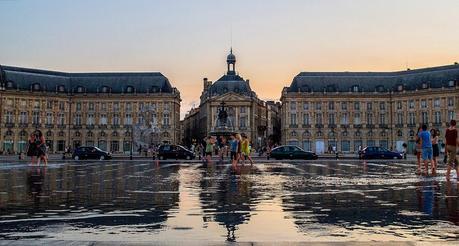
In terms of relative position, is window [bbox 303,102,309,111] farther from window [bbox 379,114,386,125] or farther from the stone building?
window [bbox 379,114,386,125]

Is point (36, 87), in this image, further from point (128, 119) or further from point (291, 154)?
point (291, 154)

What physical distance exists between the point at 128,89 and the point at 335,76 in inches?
1947

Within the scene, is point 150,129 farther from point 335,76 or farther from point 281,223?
A: point 281,223

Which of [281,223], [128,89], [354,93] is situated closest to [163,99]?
[128,89]

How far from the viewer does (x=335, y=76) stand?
12212 centimetres

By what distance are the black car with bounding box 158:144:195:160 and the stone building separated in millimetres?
70674

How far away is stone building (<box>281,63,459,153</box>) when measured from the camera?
11794 cm

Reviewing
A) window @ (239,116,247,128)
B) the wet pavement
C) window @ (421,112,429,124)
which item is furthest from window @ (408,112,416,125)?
the wet pavement

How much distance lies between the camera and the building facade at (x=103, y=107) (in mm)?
119188

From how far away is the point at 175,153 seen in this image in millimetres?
51656

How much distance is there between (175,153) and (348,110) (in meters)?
77.1

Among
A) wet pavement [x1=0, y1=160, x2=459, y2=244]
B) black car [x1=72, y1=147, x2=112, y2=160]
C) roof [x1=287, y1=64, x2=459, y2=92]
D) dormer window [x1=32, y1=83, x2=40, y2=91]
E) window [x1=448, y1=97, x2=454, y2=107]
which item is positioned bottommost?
wet pavement [x1=0, y1=160, x2=459, y2=244]

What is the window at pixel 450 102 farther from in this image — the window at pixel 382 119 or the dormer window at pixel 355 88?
Answer: the dormer window at pixel 355 88

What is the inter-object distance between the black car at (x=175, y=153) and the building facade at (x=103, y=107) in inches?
2678
